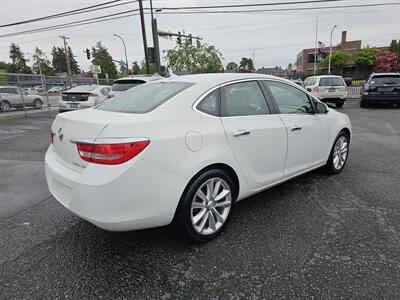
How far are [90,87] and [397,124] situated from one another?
11314 millimetres

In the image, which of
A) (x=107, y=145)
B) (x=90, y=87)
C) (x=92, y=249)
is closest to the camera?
(x=107, y=145)

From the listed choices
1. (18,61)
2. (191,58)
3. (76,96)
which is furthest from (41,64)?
(76,96)

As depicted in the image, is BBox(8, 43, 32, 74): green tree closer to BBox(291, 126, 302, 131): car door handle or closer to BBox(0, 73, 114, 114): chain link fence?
BBox(0, 73, 114, 114): chain link fence

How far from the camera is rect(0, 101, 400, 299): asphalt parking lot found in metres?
2.01

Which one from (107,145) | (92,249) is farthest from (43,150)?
(107,145)

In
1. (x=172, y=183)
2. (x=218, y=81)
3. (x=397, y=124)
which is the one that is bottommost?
(x=397, y=124)

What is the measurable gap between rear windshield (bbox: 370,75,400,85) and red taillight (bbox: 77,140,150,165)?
1337cm

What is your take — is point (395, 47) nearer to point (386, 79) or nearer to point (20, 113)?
point (386, 79)

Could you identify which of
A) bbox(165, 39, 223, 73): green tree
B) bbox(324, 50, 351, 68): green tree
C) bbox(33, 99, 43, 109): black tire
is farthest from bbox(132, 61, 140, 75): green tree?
bbox(33, 99, 43, 109): black tire

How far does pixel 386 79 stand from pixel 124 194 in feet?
44.9

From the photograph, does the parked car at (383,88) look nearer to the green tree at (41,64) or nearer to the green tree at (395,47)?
the green tree at (395,47)

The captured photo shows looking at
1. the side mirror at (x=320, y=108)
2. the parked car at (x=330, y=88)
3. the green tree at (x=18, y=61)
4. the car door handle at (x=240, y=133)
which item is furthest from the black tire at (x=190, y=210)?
the green tree at (x=18, y=61)

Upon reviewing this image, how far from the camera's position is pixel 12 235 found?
9.04 feet

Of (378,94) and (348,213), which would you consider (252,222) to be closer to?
(348,213)
